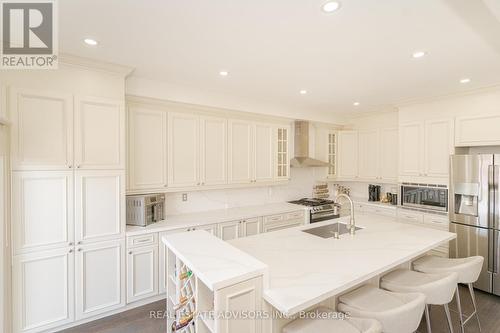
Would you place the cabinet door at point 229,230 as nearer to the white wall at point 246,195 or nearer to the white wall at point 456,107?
the white wall at point 246,195

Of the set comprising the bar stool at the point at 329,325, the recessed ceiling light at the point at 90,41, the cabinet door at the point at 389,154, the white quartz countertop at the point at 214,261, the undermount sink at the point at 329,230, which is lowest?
the bar stool at the point at 329,325

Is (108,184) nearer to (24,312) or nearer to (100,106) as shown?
(100,106)

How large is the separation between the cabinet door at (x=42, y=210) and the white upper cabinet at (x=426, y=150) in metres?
4.46

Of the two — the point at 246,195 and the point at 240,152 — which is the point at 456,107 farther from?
the point at 246,195

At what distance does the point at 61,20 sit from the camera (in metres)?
1.73

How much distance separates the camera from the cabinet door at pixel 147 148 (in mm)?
2908

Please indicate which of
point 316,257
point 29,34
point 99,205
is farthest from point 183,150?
point 316,257

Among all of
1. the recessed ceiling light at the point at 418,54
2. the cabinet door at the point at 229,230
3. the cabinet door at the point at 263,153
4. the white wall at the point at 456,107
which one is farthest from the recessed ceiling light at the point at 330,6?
the white wall at the point at 456,107

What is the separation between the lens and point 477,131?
3.25 meters

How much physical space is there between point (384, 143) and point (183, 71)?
12.0 ft

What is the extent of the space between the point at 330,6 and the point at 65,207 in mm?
2694

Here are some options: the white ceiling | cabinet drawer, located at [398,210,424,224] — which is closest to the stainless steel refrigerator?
cabinet drawer, located at [398,210,424,224]

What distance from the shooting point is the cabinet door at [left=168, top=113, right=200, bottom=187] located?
320 centimetres

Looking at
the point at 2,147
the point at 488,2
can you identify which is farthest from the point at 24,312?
the point at 488,2
